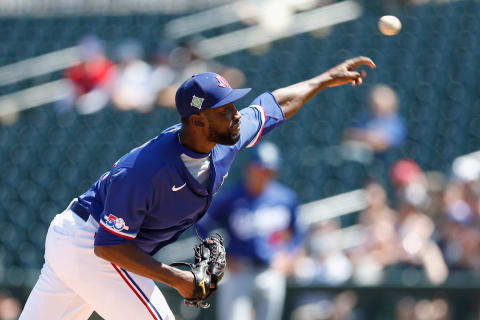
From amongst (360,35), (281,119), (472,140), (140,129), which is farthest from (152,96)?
(281,119)

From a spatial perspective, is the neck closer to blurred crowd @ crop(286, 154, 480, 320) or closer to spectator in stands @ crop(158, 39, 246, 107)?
blurred crowd @ crop(286, 154, 480, 320)

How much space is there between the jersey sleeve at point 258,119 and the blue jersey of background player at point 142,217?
0.19 ft

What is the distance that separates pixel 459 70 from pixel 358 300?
4.67 metres

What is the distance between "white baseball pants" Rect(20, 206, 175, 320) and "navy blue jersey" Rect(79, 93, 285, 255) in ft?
0.52

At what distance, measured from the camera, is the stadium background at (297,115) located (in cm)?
915

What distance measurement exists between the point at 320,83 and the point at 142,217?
52.5 inches

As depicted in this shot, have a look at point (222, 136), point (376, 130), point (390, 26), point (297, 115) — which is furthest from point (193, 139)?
point (297, 115)

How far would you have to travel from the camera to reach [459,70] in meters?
10.2

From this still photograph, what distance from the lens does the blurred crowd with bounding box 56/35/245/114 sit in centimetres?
991

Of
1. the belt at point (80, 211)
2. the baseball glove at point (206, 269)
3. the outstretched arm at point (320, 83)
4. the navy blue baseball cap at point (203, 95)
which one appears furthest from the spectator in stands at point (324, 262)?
the navy blue baseball cap at point (203, 95)

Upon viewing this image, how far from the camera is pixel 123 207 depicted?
11.1 ft

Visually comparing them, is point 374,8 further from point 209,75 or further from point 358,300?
point 209,75

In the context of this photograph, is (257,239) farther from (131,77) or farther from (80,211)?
(131,77)

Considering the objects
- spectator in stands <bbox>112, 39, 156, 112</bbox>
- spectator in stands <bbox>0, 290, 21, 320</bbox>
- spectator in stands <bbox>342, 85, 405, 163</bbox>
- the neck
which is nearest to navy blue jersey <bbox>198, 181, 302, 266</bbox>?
spectator in stands <bbox>0, 290, 21, 320</bbox>
